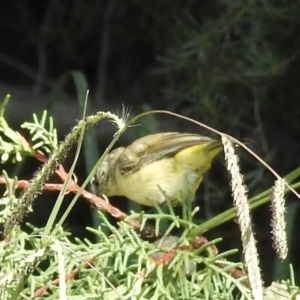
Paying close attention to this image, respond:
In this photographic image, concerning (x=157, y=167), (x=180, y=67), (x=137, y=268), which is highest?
(x=180, y=67)

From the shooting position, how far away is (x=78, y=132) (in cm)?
97

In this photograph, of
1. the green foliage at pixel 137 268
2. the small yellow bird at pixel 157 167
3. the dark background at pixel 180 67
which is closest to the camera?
the green foliage at pixel 137 268

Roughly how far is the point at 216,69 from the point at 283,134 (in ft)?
1.14

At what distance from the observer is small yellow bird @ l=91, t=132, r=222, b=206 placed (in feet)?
6.79

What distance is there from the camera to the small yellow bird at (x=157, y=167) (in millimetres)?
2068

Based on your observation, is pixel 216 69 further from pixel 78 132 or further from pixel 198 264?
pixel 78 132

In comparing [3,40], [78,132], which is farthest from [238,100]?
[78,132]

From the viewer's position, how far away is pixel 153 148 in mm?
2229

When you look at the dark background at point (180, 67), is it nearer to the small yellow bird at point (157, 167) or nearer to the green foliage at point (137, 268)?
the small yellow bird at point (157, 167)

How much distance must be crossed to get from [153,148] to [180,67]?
0.80m

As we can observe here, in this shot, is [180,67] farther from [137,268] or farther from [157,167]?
[137,268]

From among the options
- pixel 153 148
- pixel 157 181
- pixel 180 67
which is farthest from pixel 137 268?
pixel 180 67

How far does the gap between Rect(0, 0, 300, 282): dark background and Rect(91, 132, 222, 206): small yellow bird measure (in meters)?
0.07

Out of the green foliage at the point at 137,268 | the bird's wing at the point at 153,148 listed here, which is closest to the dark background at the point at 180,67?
the bird's wing at the point at 153,148
